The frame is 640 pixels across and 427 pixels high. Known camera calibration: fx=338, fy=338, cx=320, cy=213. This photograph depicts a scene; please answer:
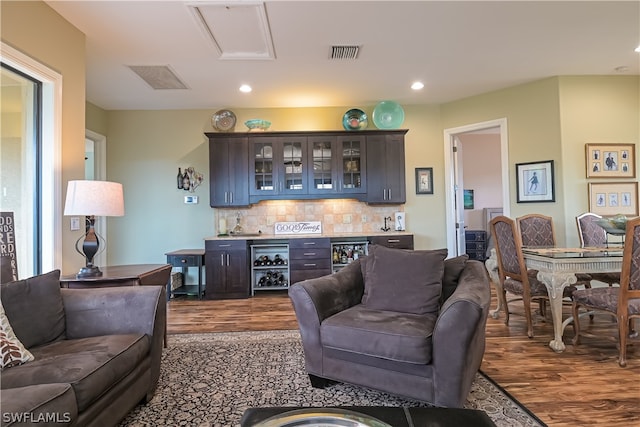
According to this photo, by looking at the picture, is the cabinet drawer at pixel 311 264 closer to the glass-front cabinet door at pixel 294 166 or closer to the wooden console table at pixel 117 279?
the glass-front cabinet door at pixel 294 166

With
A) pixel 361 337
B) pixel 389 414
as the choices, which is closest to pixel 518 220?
pixel 361 337

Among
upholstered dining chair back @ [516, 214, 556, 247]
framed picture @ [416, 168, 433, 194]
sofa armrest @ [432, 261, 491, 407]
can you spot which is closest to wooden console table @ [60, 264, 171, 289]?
sofa armrest @ [432, 261, 491, 407]

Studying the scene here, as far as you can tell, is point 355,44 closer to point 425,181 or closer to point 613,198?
point 425,181

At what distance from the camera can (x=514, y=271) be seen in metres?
3.10

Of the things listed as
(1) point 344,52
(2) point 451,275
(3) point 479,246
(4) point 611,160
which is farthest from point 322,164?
(3) point 479,246

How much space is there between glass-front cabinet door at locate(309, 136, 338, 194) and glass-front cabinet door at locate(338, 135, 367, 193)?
0.11m

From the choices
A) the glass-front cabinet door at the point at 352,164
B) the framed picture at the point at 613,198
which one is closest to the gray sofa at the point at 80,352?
the glass-front cabinet door at the point at 352,164

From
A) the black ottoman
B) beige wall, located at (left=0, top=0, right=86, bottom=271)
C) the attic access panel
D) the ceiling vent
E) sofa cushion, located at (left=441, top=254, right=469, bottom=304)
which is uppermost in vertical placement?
the ceiling vent

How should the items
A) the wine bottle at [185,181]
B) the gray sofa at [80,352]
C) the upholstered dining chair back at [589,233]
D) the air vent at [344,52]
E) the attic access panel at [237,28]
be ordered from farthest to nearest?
the wine bottle at [185,181] → the upholstered dining chair back at [589,233] → the air vent at [344,52] → the attic access panel at [237,28] → the gray sofa at [80,352]

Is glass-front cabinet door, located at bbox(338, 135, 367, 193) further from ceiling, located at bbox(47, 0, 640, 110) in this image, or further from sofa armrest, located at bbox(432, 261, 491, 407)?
sofa armrest, located at bbox(432, 261, 491, 407)

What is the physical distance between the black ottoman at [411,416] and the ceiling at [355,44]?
2.83m

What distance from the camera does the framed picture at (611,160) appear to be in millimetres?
4297

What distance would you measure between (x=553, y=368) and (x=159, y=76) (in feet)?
15.8

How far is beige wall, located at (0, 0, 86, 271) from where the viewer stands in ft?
7.90
